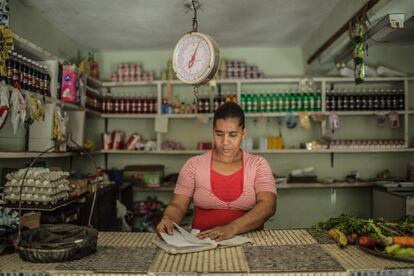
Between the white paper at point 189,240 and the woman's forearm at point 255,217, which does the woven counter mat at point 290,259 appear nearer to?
the white paper at point 189,240

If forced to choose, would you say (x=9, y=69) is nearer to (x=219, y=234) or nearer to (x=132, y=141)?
(x=219, y=234)

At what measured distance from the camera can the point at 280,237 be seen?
1.98 metres

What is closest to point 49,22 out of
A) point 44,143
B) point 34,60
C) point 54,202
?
point 34,60

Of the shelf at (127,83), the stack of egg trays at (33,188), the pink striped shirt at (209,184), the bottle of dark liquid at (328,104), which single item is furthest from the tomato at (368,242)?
the shelf at (127,83)

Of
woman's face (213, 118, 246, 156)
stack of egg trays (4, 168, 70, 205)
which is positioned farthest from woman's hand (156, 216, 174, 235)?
stack of egg trays (4, 168, 70, 205)

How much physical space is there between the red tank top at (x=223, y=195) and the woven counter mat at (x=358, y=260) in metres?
0.66

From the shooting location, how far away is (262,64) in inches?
227

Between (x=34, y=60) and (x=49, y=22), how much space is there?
89 cm

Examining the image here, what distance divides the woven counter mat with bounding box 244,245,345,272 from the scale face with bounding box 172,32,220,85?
1580mm

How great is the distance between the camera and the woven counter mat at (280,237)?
6.11 feet

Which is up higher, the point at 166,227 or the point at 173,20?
the point at 173,20

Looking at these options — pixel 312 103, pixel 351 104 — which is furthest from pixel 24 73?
pixel 351 104

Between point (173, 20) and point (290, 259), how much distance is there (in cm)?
350

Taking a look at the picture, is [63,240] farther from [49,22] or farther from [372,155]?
[372,155]
